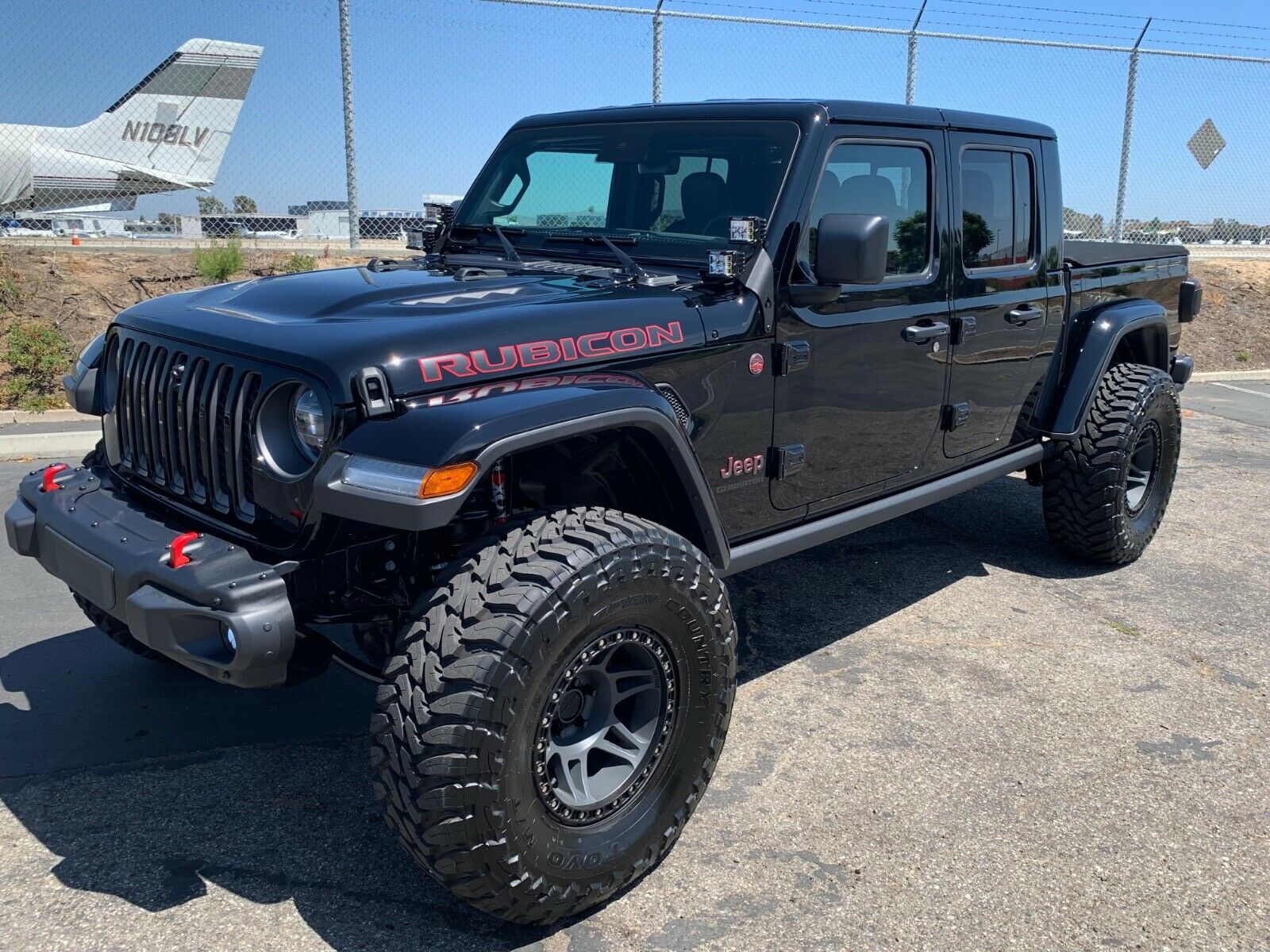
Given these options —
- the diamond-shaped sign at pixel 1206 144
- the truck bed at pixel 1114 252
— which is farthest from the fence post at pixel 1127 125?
the truck bed at pixel 1114 252

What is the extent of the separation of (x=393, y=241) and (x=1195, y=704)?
791 cm

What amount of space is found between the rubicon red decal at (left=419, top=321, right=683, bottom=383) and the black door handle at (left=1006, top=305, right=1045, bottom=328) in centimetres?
191

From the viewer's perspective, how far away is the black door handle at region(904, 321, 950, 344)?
12.0ft

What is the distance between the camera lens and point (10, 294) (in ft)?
28.8

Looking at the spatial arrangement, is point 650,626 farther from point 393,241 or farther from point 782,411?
point 393,241

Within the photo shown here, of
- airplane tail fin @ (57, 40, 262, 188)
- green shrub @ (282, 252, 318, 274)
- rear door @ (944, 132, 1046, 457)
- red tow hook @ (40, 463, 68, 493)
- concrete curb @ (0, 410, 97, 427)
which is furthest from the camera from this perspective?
airplane tail fin @ (57, 40, 262, 188)

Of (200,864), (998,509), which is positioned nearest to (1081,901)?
(200,864)

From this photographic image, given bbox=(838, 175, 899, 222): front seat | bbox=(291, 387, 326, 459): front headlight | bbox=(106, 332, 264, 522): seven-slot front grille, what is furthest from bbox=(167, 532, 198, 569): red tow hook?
bbox=(838, 175, 899, 222): front seat

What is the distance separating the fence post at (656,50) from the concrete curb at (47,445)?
5880mm

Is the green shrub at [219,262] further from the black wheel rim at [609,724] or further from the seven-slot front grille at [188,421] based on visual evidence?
the black wheel rim at [609,724]

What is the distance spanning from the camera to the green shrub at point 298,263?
943 cm

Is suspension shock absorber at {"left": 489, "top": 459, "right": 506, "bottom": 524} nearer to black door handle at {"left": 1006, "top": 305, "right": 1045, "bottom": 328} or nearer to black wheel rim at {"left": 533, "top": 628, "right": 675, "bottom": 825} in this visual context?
black wheel rim at {"left": 533, "top": 628, "right": 675, "bottom": 825}

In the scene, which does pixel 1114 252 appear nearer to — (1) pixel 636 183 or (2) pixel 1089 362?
(2) pixel 1089 362

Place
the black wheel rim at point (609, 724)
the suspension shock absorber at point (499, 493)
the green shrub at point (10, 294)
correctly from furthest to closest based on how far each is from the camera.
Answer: the green shrub at point (10, 294)
the suspension shock absorber at point (499, 493)
the black wheel rim at point (609, 724)
